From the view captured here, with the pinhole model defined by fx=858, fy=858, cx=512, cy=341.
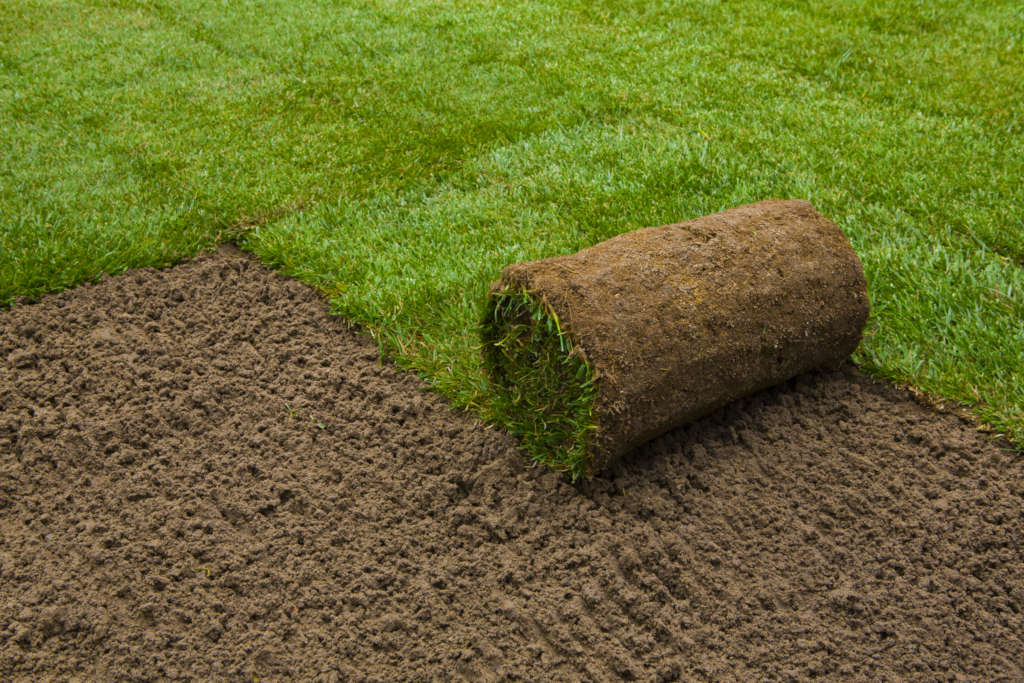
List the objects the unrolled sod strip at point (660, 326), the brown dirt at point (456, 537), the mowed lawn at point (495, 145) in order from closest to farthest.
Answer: the brown dirt at point (456, 537)
the unrolled sod strip at point (660, 326)
the mowed lawn at point (495, 145)

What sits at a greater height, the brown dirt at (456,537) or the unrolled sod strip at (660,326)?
the unrolled sod strip at (660,326)

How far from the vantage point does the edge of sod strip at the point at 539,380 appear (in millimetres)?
3104

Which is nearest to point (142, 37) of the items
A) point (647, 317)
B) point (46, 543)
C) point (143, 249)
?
point (143, 249)

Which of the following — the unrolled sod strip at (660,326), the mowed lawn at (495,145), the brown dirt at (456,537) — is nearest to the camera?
the brown dirt at (456,537)

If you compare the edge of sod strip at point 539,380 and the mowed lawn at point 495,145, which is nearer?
the edge of sod strip at point 539,380

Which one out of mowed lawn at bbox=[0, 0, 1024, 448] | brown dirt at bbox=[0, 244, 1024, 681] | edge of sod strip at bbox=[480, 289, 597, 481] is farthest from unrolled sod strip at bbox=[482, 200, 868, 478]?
mowed lawn at bbox=[0, 0, 1024, 448]

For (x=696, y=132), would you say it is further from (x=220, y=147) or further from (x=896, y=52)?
(x=220, y=147)

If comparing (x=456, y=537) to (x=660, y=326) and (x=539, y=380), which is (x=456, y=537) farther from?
(x=660, y=326)

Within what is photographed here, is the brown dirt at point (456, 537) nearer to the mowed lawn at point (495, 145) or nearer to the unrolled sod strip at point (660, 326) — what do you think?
the unrolled sod strip at point (660, 326)

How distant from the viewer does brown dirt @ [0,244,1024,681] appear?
8.75ft

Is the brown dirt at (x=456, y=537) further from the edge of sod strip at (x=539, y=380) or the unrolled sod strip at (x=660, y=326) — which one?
the unrolled sod strip at (x=660, y=326)

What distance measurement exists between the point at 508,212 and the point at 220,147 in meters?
2.15

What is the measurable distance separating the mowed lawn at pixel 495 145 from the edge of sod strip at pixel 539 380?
0.81ft

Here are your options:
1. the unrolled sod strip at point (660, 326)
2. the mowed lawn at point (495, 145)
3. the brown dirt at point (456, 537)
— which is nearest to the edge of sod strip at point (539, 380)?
the unrolled sod strip at point (660, 326)
